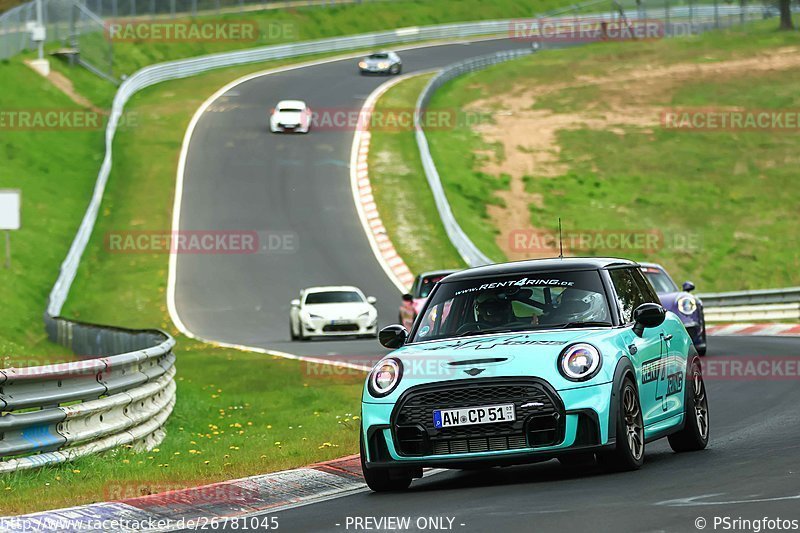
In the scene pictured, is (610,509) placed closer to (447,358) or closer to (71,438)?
(447,358)

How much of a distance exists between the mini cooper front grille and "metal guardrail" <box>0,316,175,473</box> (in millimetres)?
2892

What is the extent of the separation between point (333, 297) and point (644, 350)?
21.6 meters

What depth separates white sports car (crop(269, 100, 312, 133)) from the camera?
5684 cm

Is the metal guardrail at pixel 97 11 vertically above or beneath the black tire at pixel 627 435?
beneath

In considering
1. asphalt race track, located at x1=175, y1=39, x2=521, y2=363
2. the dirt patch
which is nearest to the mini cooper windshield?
asphalt race track, located at x1=175, y1=39, x2=521, y2=363

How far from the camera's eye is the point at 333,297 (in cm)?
3200

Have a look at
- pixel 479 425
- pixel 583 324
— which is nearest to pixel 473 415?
pixel 479 425

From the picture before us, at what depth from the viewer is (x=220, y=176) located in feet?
165

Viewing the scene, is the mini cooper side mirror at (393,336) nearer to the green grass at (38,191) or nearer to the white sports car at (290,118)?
the green grass at (38,191)

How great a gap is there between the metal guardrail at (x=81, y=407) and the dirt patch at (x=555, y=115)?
29.9 meters

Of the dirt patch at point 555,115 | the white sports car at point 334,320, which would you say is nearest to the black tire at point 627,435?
the white sports car at point 334,320

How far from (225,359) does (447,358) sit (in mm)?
15586

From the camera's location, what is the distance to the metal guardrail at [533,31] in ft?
142

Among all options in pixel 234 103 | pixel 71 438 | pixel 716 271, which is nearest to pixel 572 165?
pixel 716 271
